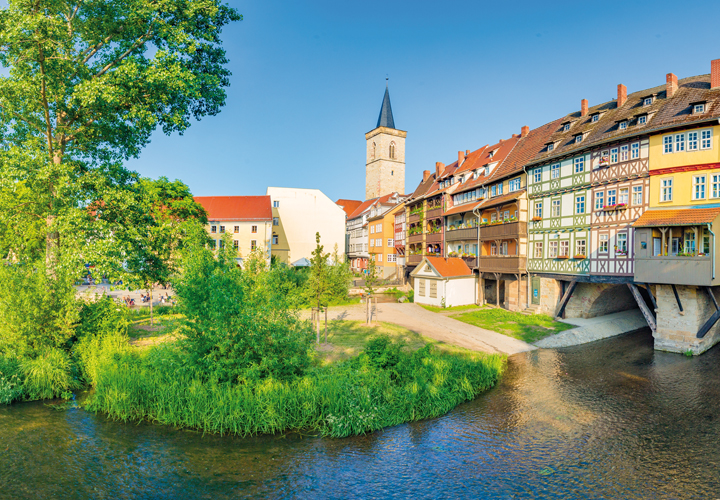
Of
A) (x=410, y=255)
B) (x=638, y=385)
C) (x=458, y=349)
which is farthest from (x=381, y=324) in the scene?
(x=410, y=255)

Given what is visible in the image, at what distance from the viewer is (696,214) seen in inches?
735

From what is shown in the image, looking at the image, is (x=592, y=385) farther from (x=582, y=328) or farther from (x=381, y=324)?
(x=381, y=324)

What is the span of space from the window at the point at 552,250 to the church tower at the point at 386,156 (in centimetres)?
6245

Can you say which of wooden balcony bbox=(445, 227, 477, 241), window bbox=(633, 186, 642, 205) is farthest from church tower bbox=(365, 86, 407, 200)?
window bbox=(633, 186, 642, 205)

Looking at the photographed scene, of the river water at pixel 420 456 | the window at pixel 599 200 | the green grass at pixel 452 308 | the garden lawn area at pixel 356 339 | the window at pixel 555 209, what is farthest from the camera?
the green grass at pixel 452 308

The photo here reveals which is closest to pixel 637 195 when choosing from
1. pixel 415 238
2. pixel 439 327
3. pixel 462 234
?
pixel 439 327

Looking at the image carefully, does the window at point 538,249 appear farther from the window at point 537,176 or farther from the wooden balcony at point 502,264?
the window at point 537,176

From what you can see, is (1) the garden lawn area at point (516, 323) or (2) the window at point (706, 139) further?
(1) the garden lawn area at point (516, 323)

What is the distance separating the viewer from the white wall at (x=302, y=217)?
57.1m

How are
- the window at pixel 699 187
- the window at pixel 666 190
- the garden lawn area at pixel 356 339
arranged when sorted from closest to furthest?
the garden lawn area at pixel 356 339 → the window at pixel 699 187 → the window at pixel 666 190

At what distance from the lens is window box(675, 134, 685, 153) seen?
20.0 metres

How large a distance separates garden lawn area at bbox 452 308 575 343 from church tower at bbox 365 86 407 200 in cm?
6092

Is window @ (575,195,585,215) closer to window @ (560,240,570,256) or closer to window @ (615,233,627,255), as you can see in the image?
window @ (560,240,570,256)

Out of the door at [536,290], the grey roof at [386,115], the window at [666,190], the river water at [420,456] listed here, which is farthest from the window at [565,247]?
the grey roof at [386,115]
